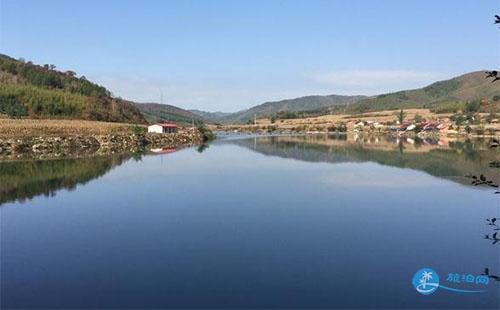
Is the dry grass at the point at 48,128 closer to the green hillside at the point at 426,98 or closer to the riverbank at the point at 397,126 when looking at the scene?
the riverbank at the point at 397,126

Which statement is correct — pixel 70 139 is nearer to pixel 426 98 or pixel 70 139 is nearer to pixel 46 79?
pixel 46 79

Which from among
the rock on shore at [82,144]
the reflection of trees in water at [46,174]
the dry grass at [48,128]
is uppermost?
the dry grass at [48,128]

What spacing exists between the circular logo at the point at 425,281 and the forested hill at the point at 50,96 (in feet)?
190

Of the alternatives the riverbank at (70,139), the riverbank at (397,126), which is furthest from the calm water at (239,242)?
the riverbank at (397,126)

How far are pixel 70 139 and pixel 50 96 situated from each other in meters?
26.1

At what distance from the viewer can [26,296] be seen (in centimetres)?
790

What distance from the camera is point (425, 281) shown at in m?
8.91

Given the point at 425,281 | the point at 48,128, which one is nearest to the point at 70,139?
the point at 48,128

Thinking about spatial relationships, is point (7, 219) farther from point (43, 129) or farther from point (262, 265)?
point (43, 129)

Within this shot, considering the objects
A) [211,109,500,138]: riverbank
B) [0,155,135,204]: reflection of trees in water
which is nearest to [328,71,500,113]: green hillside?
[211,109,500,138]: riverbank

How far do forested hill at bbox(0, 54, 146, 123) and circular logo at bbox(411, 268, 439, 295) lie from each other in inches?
2285

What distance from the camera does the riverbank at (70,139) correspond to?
3962cm

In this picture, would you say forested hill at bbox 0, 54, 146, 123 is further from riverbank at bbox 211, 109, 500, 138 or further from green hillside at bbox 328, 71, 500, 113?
green hillside at bbox 328, 71, 500, 113

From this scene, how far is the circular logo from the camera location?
27.8 ft
